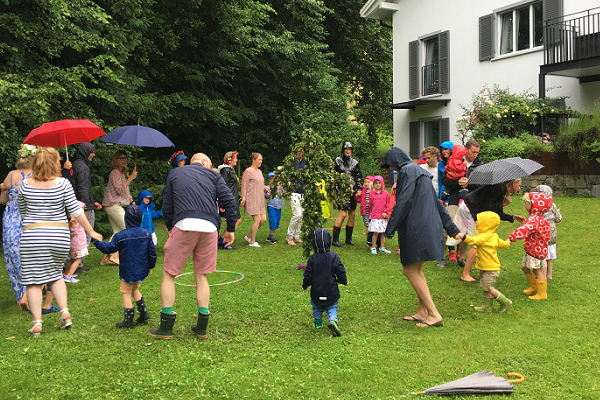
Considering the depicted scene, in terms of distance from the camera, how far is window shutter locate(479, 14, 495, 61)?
1975cm

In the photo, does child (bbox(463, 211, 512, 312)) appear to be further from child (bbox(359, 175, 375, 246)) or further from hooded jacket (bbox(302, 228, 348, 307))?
Result: child (bbox(359, 175, 375, 246))

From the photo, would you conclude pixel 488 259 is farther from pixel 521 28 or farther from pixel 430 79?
pixel 430 79

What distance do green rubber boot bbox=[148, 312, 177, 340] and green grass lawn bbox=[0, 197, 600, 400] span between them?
9 cm

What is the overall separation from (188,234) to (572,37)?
51.0 feet

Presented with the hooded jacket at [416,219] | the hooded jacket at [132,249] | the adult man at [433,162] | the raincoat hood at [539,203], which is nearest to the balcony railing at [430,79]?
the adult man at [433,162]

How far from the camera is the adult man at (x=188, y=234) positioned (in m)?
5.50

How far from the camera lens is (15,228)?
21.8ft

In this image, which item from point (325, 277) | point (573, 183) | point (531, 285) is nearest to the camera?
point (325, 277)

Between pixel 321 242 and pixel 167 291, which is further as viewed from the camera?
pixel 321 242

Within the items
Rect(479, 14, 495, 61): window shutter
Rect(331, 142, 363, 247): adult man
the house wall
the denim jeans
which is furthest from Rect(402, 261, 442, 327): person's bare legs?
Rect(479, 14, 495, 61): window shutter

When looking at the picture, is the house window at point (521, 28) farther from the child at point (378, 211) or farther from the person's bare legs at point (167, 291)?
the person's bare legs at point (167, 291)

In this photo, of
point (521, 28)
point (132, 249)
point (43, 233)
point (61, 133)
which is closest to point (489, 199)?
point (132, 249)

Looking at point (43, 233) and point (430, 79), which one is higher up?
point (430, 79)

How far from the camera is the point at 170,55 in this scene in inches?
739
